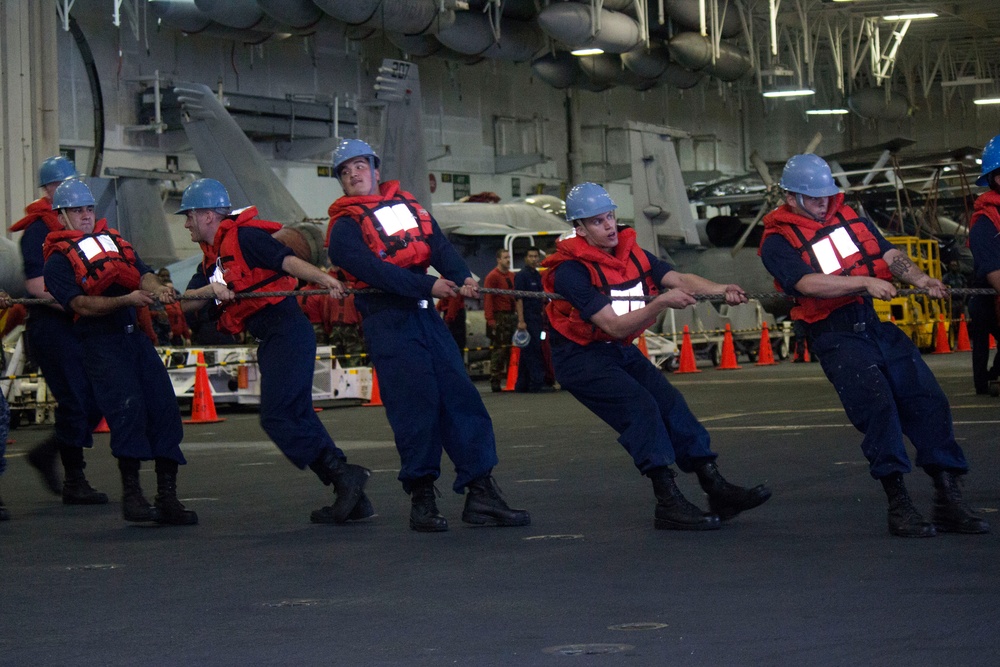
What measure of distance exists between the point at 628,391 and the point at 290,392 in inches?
74.0

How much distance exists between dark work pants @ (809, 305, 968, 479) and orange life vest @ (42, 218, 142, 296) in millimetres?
4092

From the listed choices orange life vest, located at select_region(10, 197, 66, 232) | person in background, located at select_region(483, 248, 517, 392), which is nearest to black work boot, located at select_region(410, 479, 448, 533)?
orange life vest, located at select_region(10, 197, 66, 232)

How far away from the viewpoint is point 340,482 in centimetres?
734

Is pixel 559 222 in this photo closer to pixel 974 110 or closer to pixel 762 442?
pixel 762 442

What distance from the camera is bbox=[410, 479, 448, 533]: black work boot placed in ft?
22.7

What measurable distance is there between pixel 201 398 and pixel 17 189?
240 inches

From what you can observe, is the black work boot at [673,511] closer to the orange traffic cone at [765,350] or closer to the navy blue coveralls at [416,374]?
the navy blue coveralls at [416,374]

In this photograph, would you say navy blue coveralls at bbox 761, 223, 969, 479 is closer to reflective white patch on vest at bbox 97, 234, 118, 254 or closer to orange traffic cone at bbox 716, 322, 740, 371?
reflective white patch on vest at bbox 97, 234, 118, 254

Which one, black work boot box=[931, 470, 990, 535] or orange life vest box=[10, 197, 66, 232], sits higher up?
orange life vest box=[10, 197, 66, 232]

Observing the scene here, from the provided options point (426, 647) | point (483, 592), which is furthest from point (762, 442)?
point (426, 647)

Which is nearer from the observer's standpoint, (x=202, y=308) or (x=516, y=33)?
(x=202, y=308)

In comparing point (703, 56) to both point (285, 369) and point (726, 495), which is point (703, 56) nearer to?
point (285, 369)

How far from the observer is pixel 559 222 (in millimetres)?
28594

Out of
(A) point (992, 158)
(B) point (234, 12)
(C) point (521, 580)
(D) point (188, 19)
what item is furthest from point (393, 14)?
(C) point (521, 580)
